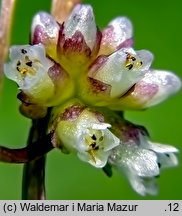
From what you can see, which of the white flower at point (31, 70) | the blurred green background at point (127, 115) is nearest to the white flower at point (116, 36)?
the white flower at point (31, 70)

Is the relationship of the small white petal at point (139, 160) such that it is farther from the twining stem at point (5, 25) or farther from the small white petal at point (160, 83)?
the twining stem at point (5, 25)

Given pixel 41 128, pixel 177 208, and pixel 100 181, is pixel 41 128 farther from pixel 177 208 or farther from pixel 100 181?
pixel 100 181

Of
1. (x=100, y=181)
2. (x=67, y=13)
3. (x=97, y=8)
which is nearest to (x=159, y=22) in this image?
(x=97, y=8)

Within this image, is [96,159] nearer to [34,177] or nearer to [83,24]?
[34,177]

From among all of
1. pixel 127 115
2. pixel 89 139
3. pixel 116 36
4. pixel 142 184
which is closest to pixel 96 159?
pixel 89 139

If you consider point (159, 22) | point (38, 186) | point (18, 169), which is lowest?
point (38, 186)

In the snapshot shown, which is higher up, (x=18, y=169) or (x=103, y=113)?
(x=18, y=169)

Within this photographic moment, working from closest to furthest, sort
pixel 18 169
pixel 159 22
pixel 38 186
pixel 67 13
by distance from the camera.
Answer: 1. pixel 38 186
2. pixel 67 13
3. pixel 18 169
4. pixel 159 22
